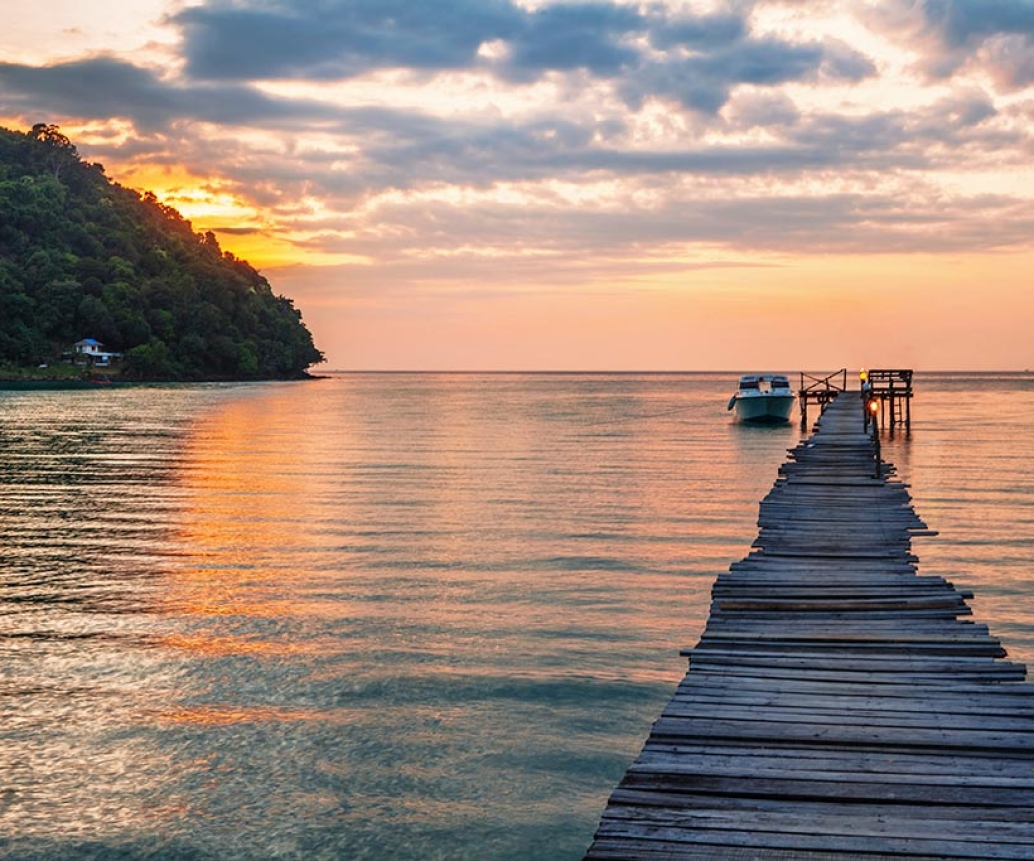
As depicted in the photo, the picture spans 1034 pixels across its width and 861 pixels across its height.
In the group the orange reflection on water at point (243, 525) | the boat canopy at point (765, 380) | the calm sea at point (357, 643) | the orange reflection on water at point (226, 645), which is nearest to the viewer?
the calm sea at point (357, 643)

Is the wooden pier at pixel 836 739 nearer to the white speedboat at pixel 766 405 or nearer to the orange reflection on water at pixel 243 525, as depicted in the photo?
the orange reflection on water at pixel 243 525

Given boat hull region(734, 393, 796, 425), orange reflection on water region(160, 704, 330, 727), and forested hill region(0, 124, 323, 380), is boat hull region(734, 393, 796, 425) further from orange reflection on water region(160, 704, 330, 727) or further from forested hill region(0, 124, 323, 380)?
forested hill region(0, 124, 323, 380)

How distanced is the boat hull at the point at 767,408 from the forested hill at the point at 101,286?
11388 centimetres

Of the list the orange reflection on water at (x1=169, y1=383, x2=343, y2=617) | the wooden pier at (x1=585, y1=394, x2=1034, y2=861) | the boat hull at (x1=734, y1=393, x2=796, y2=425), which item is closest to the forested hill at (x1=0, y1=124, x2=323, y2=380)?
the boat hull at (x1=734, y1=393, x2=796, y2=425)

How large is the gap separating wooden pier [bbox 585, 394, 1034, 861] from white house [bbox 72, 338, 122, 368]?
6272 inches

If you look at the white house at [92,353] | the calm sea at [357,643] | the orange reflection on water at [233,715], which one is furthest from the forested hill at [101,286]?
the orange reflection on water at [233,715]

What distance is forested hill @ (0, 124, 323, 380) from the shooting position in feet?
497

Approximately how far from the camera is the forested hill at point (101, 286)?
151 m

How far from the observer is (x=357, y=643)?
46.0 ft

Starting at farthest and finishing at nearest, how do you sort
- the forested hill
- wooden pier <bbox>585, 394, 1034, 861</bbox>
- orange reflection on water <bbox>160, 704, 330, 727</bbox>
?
the forested hill
orange reflection on water <bbox>160, 704, 330, 727</bbox>
wooden pier <bbox>585, 394, 1034, 861</bbox>

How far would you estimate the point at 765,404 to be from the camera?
72.1 m

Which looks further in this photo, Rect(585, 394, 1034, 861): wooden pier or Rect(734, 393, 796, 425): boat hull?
Rect(734, 393, 796, 425): boat hull

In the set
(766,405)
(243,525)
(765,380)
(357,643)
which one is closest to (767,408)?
(766,405)

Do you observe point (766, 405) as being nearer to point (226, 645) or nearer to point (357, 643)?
point (357, 643)
